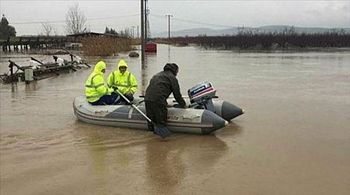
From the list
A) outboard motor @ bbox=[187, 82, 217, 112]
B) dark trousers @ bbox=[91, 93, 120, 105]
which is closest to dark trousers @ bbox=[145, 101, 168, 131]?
outboard motor @ bbox=[187, 82, 217, 112]

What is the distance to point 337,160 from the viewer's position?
739 centimetres

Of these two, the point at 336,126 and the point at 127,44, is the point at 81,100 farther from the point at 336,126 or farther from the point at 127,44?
the point at 127,44

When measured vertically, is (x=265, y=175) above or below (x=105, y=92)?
below

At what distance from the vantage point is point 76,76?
2247cm

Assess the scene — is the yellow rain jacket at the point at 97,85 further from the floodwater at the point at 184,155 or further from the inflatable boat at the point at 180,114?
the floodwater at the point at 184,155

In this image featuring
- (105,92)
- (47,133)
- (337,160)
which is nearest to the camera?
(337,160)

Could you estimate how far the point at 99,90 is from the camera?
10242 mm

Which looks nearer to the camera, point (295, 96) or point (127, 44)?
point (295, 96)

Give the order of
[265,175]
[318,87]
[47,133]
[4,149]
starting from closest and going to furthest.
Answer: [265,175], [4,149], [47,133], [318,87]

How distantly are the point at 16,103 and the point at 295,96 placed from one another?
847 centimetres

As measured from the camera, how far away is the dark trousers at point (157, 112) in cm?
902

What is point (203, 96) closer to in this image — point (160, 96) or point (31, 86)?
point (160, 96)

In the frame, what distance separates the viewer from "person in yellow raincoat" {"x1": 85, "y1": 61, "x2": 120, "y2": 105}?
33.4 ft

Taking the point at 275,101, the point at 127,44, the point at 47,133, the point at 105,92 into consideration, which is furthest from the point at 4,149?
the point at 127,44
